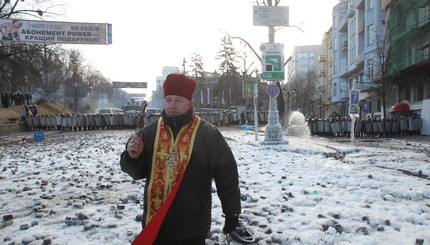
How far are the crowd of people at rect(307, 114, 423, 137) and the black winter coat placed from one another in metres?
21.0

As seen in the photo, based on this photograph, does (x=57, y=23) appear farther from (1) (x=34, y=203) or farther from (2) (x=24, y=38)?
(1) (x=34, y=203)

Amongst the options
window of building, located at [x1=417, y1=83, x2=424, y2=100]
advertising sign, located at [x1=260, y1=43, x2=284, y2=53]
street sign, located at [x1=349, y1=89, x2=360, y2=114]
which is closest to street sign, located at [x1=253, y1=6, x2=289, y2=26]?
advertising sign, located at [x1=260, y1=43, x2=284, y2=53]

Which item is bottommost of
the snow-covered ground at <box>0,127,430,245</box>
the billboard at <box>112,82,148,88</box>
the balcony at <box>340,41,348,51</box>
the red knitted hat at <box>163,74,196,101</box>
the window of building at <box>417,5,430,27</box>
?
the snow-covered ground at <box>0,127,430,245</box>

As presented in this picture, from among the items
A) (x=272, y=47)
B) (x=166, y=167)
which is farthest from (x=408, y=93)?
(x=166, y=167)

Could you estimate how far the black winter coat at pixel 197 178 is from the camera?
2232 mm

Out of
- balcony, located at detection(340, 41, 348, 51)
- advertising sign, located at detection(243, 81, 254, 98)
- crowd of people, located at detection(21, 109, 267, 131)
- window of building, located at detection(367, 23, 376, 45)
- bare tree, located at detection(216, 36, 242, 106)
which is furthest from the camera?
bare tree, located at detection(216, 36, 242, 106)

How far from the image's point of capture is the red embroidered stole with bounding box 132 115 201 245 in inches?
88.9

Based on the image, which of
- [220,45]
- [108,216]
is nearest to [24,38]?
[108,216]

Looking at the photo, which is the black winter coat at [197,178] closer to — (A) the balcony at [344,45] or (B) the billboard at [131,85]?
(A) the balcony at [344,45]

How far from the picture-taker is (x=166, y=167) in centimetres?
229

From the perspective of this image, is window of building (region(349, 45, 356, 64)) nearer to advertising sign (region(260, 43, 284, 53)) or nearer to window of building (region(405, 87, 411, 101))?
window of building (region(405, 87, 411, 101))

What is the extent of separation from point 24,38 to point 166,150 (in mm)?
18995

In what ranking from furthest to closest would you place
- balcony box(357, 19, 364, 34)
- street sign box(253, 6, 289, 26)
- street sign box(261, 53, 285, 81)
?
1. balcony box(357, 19, 364, 34)
2. street sign box(253, 6, 289, 26)
3. street sign box(261, 53, 285, 81)

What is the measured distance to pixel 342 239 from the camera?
11.4 feet
